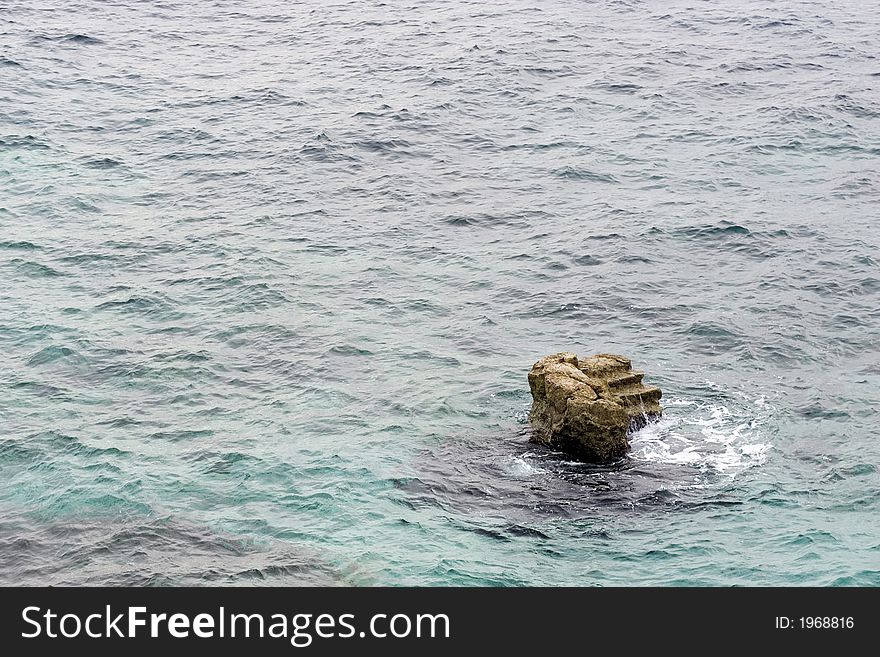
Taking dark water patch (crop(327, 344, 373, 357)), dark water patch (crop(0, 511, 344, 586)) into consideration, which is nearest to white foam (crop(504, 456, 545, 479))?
dark water patch (crop(0, 511, 344, 586))

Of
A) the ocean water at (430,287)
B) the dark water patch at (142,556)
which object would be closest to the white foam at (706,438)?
the ocean water at (430,287)

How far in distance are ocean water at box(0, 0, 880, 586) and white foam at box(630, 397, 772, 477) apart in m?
0.16

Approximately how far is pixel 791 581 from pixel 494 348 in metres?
15.8

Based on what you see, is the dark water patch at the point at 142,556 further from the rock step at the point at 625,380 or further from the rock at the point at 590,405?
the rock step at the point at 625,380

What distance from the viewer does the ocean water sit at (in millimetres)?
30688

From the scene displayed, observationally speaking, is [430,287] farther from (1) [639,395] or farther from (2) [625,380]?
(1) [639,395]

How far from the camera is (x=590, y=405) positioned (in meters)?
32.7

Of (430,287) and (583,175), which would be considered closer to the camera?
(430,287)

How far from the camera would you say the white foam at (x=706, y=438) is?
1313 inches

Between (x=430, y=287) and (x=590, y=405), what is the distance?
14383mm

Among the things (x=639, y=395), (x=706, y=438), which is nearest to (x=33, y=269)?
(x=639, y=395)

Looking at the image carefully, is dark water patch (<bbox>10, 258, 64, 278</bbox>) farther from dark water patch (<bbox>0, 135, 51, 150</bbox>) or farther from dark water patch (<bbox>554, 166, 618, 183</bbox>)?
dark water patch (<bbox>554, 166, 618, 183</bbox>)

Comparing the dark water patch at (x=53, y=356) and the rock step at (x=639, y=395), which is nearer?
the rock step at (x=639, y=395)

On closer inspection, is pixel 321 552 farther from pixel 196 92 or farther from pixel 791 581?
pixel 196 92
